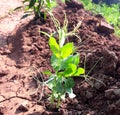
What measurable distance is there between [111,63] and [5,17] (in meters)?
2.71

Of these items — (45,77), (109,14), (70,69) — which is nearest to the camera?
(70,69)

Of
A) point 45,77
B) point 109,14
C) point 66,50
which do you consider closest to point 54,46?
point 66,50

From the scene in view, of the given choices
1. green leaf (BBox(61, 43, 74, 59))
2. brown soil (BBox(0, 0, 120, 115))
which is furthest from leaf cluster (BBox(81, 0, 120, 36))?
green leaf (BBox(61, 43, 74, 59))

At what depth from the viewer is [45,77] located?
3.04m

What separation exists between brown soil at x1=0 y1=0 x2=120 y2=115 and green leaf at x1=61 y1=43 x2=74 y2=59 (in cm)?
29

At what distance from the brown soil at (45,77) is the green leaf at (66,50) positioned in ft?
0.95

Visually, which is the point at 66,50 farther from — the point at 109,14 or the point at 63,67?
the point at 109,14

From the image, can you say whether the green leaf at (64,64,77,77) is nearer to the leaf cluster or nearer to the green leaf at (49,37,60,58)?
the green leaf at (49,37,60,58)

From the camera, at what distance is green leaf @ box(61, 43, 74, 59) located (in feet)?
7.87

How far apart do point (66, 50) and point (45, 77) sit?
27.2 inches

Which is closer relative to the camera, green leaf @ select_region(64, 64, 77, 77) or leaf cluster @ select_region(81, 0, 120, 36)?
green leaf @ select_region(64, 64, 77, 77)

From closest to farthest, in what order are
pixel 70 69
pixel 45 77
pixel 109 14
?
pixel 70 69
pixel 45 77
pixel 109 14

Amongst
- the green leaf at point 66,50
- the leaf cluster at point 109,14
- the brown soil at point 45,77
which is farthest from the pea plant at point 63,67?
the leaf cluster at point 109,14

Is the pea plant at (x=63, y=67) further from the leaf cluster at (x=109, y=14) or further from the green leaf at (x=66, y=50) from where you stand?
the leaf cluster at (x=109, y=14)
